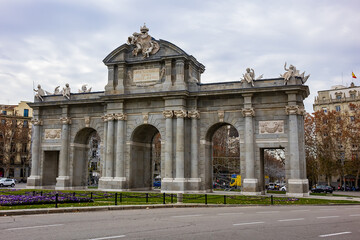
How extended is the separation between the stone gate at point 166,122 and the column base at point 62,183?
112mm

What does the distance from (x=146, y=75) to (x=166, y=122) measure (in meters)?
5.96

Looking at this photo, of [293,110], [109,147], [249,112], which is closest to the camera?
[293,110]

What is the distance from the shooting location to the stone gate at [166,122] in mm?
36031

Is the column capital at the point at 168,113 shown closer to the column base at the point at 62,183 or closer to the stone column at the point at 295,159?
the stone column at the point at 295,159

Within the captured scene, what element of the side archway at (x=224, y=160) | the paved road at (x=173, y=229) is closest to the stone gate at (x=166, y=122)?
the side archway at (x=224, y=160)

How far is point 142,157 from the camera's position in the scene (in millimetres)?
43438

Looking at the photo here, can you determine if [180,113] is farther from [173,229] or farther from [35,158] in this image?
[173,229]

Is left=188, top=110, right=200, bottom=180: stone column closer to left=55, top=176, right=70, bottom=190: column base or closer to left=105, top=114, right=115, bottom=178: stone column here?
left=105, top=114, right=115, bottom=178: stone column

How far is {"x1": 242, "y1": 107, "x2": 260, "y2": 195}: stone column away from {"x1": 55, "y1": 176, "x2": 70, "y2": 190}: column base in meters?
20.2

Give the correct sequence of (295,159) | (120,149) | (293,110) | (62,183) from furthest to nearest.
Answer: (62,183)
(120,149)
(293,110)
(295,159)

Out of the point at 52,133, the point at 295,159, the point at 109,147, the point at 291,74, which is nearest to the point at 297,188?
the point at 295,159

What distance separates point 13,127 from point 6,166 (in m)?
8.32

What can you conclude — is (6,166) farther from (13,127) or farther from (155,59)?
(155,59)

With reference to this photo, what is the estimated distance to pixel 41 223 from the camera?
1447 centimetres
